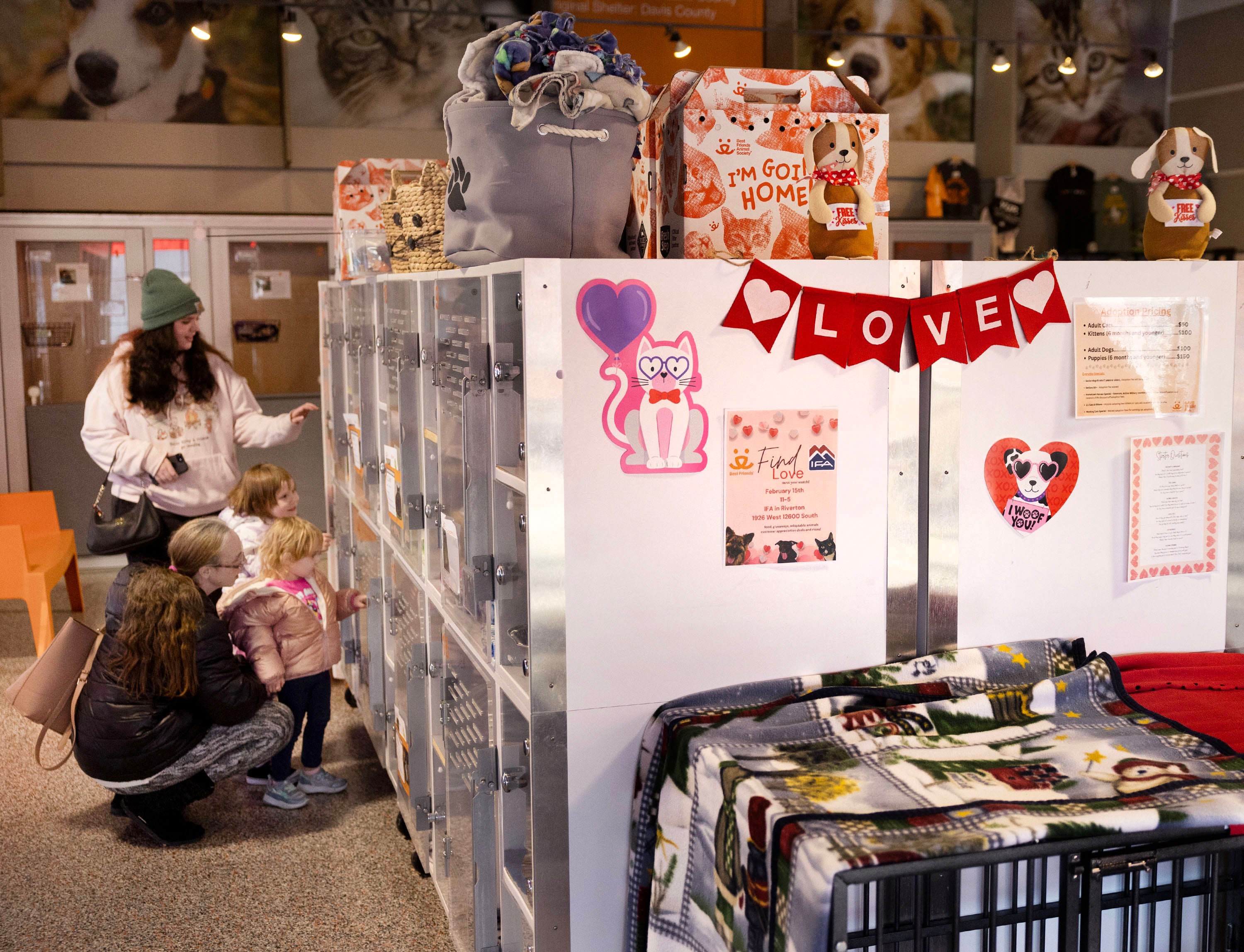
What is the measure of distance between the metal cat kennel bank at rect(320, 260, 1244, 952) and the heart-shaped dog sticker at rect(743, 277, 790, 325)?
25 millimetres

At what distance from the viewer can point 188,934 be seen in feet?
8.72

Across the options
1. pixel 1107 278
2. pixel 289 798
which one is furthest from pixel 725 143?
pixel 289 798

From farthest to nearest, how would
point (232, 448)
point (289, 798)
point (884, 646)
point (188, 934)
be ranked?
point (232, 448)
point (289, 798)
point (188, 934)
point (884, 646)

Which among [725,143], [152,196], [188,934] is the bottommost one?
[188,934]

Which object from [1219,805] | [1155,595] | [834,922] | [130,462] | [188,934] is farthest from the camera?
[130,462]

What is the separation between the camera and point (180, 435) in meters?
3.95

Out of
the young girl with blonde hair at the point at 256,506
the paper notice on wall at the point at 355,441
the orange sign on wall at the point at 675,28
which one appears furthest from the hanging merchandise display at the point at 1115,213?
the young girl with blonde hair at the point at 256,506

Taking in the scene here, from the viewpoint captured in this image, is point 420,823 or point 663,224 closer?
point 663,224

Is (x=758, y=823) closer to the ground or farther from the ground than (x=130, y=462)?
closer to the ground

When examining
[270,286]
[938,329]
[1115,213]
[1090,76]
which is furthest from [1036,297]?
[1090,76]

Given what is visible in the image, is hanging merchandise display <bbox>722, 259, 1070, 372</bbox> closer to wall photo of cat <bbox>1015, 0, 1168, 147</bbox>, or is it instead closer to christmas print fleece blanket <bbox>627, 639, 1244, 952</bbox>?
christmas print fleece blanket <bbox>627, 639, 1244, 952</bbox>

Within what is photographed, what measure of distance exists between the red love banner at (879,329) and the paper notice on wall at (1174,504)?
49 cm

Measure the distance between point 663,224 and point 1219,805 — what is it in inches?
49.7

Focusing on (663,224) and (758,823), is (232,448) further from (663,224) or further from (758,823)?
(758,823)
